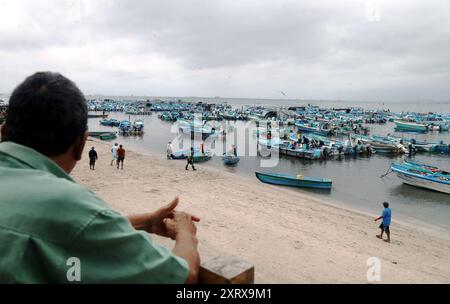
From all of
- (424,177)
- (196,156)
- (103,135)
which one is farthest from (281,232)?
(103,135)

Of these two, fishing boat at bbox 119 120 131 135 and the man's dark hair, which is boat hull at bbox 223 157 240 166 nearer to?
fishing boat at bbox 119 120 131 135

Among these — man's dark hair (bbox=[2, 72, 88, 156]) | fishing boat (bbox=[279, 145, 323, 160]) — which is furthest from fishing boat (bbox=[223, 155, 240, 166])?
man's dark hair (bbox=[2, 72, 88, 156])

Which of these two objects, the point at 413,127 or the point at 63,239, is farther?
the point at 413,127

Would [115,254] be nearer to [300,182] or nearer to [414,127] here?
[300,182]

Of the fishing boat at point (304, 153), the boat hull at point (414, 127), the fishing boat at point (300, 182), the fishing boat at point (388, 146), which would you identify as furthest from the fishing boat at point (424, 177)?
the boat hull at point (414, 127)

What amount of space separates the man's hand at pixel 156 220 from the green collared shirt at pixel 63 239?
706 mm

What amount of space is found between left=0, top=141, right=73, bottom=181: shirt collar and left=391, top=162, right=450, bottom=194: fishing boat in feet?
84.9

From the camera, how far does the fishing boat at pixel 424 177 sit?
883 inches

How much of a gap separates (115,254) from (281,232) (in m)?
10.0

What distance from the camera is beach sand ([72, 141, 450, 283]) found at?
26.5ft

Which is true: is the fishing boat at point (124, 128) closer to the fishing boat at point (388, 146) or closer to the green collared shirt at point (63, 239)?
the fishing boat at point (388, 146)

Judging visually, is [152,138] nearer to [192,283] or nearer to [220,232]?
[220,232]

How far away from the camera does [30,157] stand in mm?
1146
